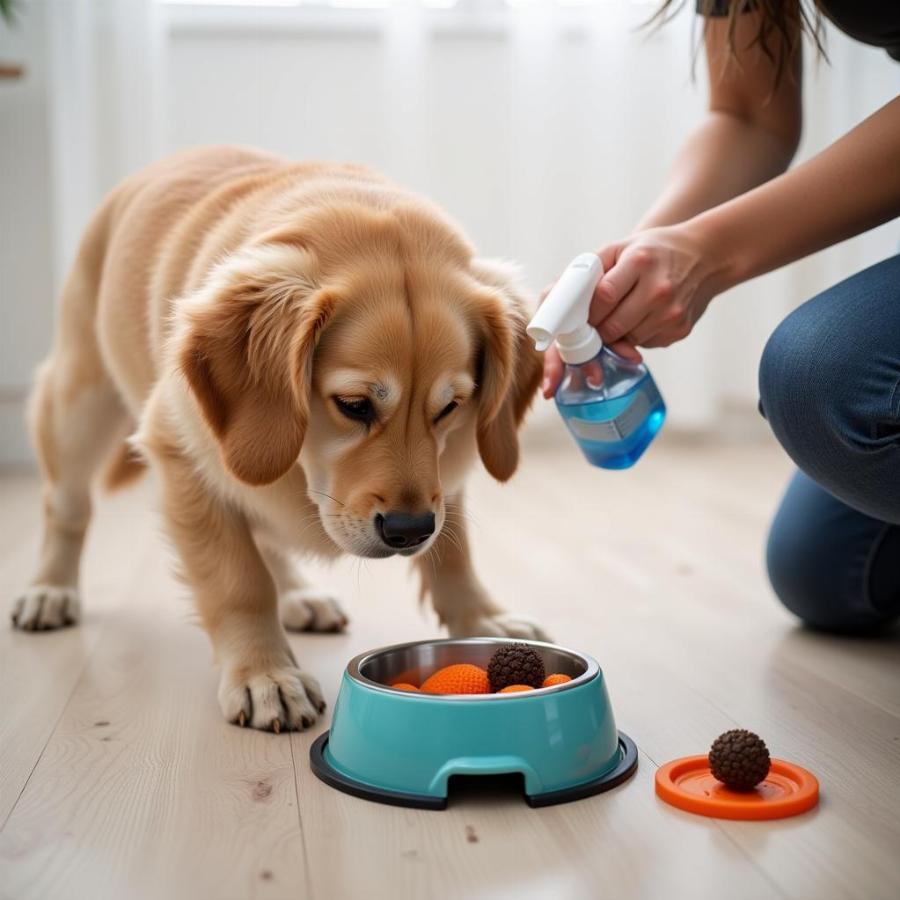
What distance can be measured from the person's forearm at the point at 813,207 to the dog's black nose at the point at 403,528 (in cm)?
54

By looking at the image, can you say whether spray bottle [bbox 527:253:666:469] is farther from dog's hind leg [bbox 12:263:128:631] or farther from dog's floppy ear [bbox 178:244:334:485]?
dog's hind leg [bbox 12:263:128:631]

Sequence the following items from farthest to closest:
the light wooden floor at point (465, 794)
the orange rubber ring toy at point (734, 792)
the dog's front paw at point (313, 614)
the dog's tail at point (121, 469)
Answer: the dog's tail at point (121, 469), the dog's front paw at point (313, 614), the orange rubber ring toy at point (734, 792), the light wooden floor at point (465, 794)

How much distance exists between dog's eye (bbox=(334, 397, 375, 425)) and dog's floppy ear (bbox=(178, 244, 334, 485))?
0.16ft

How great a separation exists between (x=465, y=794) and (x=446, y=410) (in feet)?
1.90

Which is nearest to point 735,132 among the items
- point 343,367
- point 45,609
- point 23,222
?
point 343,367

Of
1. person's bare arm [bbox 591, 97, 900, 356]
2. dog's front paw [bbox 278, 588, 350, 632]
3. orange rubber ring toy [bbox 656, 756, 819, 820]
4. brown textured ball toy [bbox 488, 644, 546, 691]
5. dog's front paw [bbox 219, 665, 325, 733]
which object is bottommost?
dog's front paw [bbox 278, 588, 350, 632]

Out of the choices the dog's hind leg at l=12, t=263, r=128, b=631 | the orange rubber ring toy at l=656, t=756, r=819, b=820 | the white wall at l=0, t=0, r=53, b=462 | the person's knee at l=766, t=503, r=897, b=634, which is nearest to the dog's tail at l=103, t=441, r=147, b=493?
the dog's hind leg at l=12, t=263, r=128, b=631

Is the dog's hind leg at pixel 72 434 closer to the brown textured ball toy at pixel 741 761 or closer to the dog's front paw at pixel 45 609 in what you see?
the dog's front paw at pixel 45 609

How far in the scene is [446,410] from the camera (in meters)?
1.73

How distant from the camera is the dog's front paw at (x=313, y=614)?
222 centimetres

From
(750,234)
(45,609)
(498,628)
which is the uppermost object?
(750,234)

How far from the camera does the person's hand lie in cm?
158

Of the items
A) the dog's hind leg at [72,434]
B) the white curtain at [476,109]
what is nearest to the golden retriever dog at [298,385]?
the dog's hind leg at [72,434]

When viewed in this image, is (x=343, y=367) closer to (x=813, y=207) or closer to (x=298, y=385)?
(x=298, y=385)
